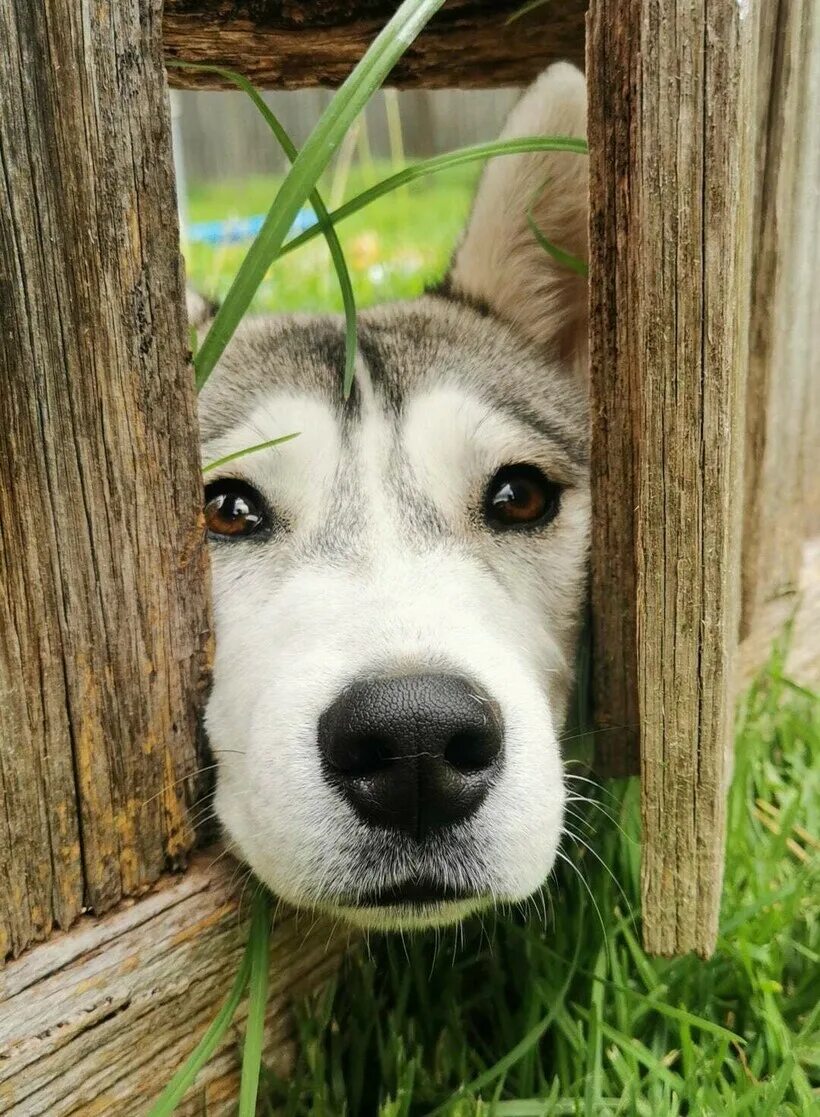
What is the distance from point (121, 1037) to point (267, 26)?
1.95 meters

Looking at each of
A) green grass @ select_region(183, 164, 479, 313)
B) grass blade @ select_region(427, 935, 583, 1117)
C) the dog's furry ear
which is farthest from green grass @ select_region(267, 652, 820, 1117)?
green grass @ select_region(183, 164, 479, 313)

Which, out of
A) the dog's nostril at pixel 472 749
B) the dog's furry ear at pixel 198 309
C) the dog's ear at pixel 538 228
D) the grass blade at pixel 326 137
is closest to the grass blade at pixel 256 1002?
the dog's nostril at pixel 472 749

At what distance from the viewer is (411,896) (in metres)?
1.68

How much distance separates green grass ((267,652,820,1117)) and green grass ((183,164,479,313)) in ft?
5.57

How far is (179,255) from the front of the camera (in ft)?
5.25

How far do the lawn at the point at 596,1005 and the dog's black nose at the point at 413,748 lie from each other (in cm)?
49

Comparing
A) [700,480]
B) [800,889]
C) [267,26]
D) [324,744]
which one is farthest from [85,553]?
[800,889]

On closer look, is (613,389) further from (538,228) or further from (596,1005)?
(596,1005)

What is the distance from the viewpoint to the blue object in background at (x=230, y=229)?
20.2 feet

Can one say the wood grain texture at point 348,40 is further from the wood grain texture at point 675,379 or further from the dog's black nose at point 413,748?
the dog's black nose at point 413,748

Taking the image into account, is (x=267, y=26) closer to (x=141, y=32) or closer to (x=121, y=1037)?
(x=141, y=32)

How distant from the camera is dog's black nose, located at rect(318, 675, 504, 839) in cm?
154

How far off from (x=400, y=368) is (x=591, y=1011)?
53.9 inches

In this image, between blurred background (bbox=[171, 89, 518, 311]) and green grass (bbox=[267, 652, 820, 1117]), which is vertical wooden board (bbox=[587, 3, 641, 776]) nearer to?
green grass (bbox=[267, 652, 820, 1117])
